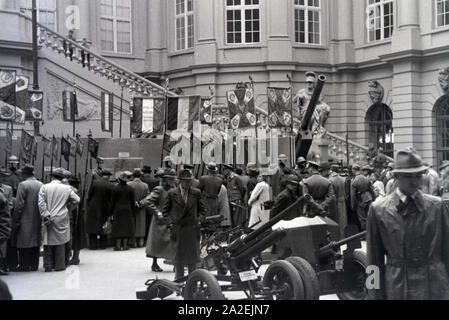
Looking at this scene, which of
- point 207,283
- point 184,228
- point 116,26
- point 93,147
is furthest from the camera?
point 116,26

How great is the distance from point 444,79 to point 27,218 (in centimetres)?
1958

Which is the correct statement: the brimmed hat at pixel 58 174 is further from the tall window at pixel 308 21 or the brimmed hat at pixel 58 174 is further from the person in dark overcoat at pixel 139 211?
the tall window at pixel 308 21

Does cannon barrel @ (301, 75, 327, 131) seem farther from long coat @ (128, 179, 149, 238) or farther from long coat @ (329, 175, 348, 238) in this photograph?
long coat @ (128, 179, 149, 238)

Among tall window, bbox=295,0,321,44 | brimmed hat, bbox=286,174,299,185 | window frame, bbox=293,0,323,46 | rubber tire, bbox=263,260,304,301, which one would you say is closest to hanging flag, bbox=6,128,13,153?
brimmed hat, bbox=286,174,299,185

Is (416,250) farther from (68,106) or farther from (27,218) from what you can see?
(68,106)

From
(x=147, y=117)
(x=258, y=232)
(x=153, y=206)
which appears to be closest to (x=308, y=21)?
(x=147, y=117)

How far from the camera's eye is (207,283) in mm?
8016

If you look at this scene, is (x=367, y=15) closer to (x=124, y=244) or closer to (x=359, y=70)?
(x=359, y=70)

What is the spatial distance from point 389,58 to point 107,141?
44.3 feet

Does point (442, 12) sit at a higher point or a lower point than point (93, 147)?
higher

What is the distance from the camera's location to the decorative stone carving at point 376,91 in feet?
101

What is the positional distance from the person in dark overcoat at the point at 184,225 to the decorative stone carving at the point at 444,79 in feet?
64.0

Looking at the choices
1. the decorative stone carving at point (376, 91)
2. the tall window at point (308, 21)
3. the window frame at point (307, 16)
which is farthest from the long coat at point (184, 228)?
the tall window at point (308, 21)
